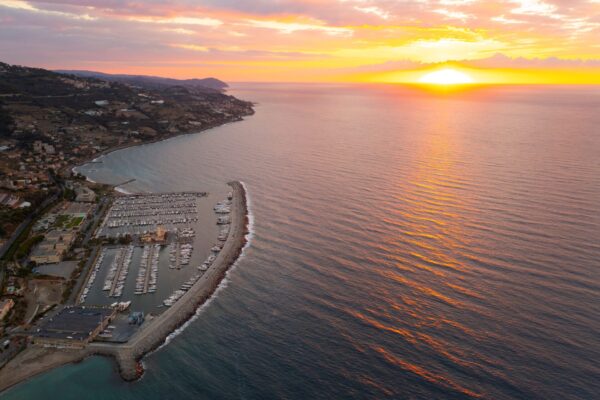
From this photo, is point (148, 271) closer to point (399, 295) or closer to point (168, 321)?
point (168, 321)

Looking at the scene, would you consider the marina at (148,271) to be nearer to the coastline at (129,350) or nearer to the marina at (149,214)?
the coastline at (129,350)

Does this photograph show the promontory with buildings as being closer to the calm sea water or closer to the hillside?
the hillside

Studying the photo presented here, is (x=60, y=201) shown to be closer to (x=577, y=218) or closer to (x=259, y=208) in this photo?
(x=259, y=208)

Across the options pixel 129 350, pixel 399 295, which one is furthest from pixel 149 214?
pixel 399 295

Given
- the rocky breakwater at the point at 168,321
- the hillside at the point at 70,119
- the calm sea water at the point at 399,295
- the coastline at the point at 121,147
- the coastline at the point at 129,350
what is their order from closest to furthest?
the calm sea water at the point at 399,295
the coastline at the point at 129,350
the rocky breakwater at the point at 168,321
the hillside at the point at 70,119
the coastline at the point at 121,147

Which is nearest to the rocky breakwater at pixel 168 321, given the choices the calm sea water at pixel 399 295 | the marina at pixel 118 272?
the calm sea water at pixel 399 295
